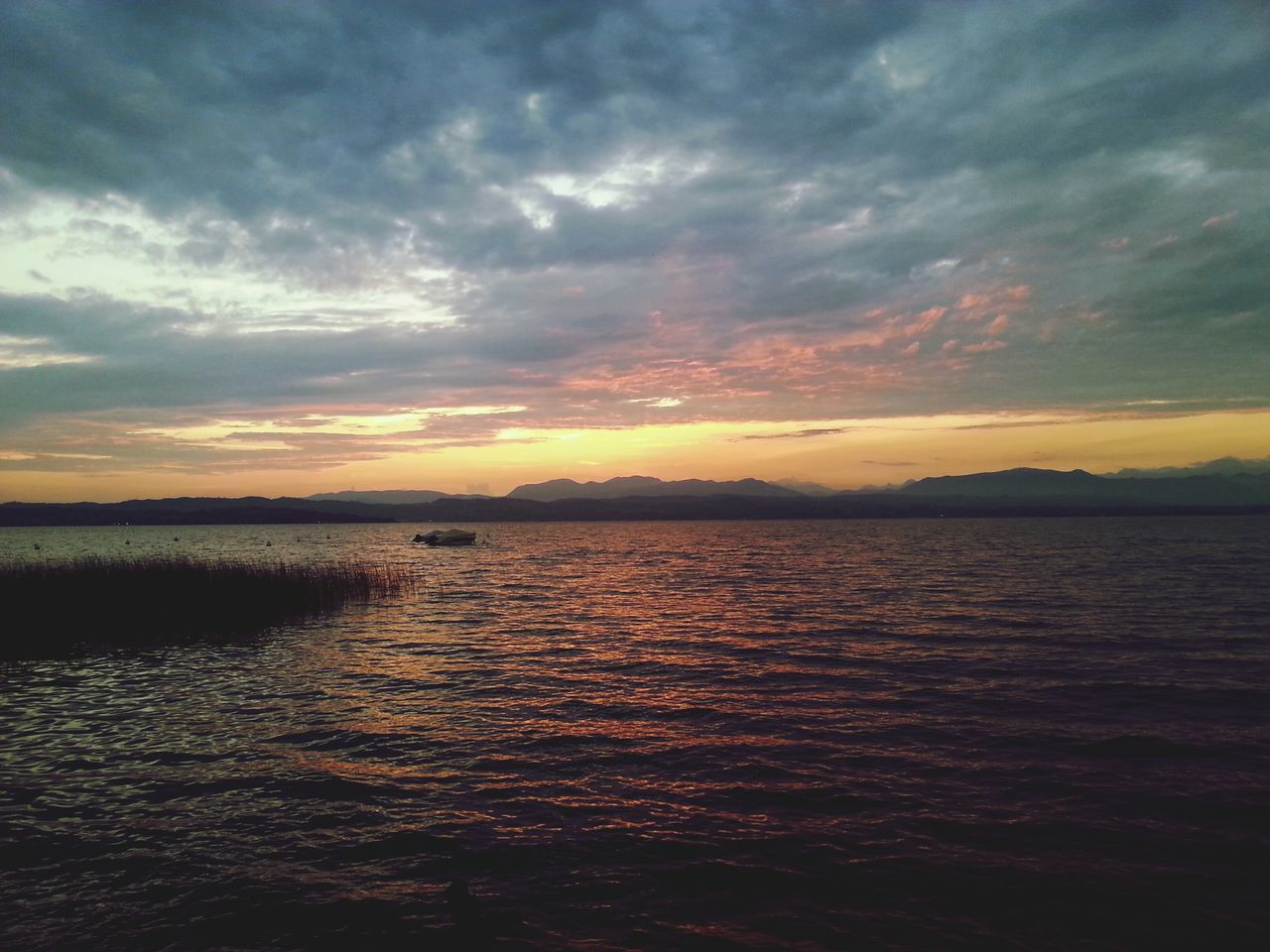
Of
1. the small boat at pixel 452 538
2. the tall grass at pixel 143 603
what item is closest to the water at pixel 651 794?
the tall grass at pixel 143 603

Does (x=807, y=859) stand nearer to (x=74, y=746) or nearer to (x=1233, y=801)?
(x=1233, y=801)

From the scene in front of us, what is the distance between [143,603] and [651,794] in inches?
1314

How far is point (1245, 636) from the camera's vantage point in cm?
2869

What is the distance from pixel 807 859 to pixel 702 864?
5.67 ft

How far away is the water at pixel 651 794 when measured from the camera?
9.47 metres

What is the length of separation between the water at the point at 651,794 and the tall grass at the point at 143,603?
75.5 inches

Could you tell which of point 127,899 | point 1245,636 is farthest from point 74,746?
point 1245,636

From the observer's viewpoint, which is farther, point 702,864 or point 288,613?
point 288,613

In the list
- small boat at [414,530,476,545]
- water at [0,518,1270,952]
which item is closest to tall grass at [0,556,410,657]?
water at [0,518,1270,952]

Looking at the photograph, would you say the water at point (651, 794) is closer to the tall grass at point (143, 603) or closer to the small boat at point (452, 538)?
the tall grass at point (143, 603)

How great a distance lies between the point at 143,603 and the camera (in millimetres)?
34938

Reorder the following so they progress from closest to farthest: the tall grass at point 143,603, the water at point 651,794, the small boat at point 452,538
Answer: the water at point 651,794 → the tall grass at point 143,603 → the small boat at point 452,538

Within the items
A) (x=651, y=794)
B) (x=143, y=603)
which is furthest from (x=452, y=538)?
(x=651, y=794)

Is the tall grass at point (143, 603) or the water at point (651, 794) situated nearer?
the water at point (651, 794)
